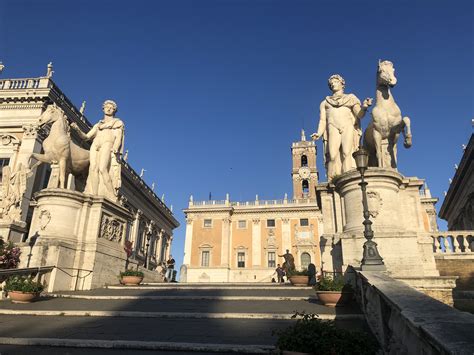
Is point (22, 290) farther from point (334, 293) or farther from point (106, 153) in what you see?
point (334, 293)

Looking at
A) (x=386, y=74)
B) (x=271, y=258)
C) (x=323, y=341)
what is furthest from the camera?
(x=271, y=258)

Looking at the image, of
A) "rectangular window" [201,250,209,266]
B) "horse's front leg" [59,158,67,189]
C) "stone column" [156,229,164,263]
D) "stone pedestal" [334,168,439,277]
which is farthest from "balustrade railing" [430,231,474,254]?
"stone column" [156,229,164,263]

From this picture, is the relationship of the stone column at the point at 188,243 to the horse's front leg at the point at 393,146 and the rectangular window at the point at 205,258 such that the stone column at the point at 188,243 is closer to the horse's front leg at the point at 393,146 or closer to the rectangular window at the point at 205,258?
the rectangular window at the point at 205,258

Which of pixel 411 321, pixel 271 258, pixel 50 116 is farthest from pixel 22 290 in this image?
pixel 271 258

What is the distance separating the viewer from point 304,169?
67938 millimetres

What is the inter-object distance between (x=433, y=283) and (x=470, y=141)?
22572 millimetres

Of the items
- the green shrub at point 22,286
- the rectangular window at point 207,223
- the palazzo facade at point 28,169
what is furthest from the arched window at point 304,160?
the green shrub at point 22,286

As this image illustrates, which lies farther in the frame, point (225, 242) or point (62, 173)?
point (225, 242)

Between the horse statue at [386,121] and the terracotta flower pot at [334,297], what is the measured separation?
189 inches

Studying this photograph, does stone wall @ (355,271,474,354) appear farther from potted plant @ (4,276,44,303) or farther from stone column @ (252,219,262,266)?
stone column @ (252,219,262,266)

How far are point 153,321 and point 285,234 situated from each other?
50431mm

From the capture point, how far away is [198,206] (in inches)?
2328

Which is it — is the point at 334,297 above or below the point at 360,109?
below

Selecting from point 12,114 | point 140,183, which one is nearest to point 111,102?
point 12,114
